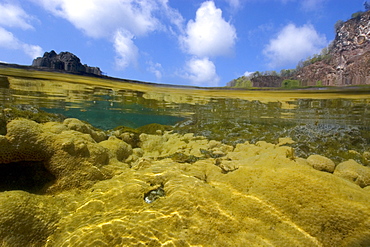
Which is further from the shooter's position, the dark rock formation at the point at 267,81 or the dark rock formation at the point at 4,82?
the dark rock formation at the point at 267,81

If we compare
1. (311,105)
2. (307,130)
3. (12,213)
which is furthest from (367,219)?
(311,105)

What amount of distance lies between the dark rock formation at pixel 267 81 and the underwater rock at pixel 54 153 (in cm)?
1076

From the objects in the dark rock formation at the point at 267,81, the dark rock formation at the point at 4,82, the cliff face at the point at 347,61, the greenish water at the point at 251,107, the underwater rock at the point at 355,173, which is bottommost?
the underwater rock at the point at 355,173

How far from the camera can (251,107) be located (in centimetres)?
1589

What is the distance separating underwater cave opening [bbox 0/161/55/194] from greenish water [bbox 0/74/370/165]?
6.15m

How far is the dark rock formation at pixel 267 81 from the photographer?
1173cm

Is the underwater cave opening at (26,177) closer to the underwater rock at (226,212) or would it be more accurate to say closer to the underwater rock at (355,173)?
the underwater rock at (226,212)

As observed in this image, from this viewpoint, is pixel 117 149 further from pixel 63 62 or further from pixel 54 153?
pixel 63 62

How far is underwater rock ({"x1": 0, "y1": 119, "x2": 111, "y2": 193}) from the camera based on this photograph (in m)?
3.76

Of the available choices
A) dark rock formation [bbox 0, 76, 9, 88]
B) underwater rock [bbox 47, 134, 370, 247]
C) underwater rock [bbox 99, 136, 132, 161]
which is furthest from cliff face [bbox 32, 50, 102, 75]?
underwater rock [bbox 47, 134, 370, 247]

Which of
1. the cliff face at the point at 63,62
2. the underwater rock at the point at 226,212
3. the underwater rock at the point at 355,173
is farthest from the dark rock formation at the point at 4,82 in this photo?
the underwater rock at the point at 355,173

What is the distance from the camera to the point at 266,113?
1716 cm

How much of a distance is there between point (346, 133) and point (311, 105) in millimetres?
6189

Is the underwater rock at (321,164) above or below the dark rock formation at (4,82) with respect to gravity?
below
